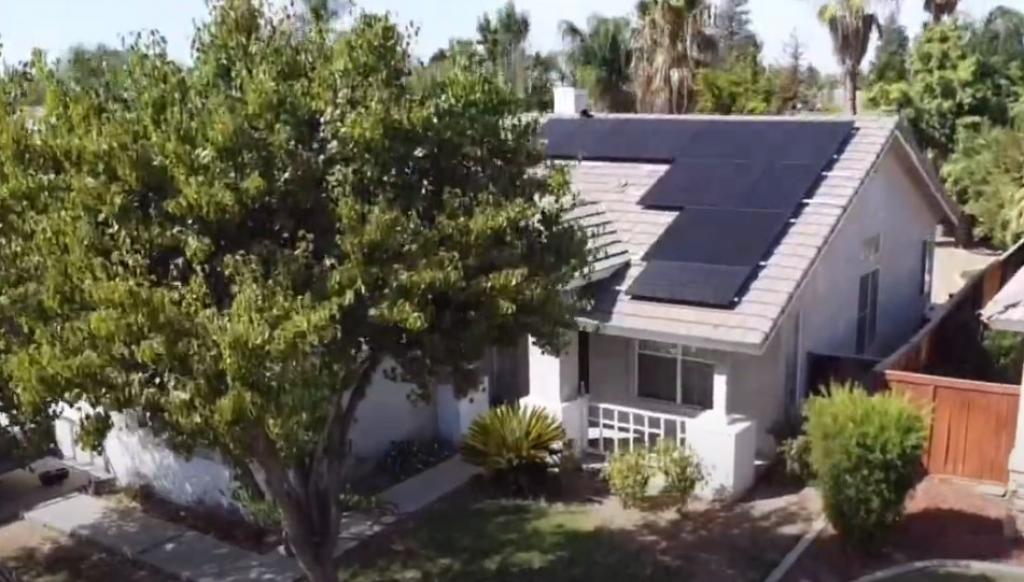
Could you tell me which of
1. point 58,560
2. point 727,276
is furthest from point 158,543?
point 727,276

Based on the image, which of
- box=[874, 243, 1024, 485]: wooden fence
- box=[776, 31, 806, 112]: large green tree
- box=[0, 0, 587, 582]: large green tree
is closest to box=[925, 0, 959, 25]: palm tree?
box=[776, 31, 806, 112]: large green tree

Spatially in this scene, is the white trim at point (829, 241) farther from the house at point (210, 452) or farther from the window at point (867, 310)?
the house at point (210, 452)

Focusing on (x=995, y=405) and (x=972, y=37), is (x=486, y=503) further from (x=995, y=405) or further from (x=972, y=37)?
(x=972, y=37)

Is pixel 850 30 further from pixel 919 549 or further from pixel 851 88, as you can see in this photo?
pixel 919 549

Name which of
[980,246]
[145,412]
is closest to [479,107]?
[145,412]

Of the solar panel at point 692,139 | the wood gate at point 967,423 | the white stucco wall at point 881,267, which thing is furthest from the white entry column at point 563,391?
the wood gate at point 967,423

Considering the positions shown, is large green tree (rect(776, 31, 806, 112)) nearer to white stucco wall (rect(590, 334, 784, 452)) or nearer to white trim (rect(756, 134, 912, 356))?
white trim (rect(756, 134, 912, 356))
